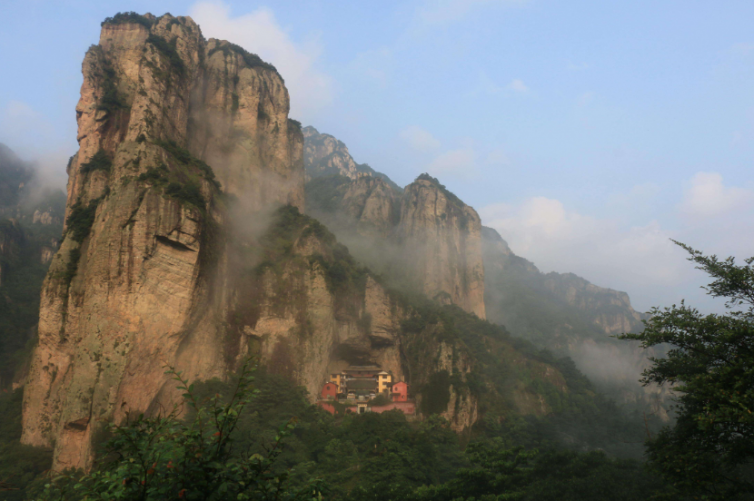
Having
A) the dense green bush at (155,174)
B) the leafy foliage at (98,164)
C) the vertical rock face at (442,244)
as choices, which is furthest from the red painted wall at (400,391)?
the leafy foliage at (98,164)

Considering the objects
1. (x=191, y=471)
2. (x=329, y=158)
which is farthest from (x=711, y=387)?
(x=329, y=158)

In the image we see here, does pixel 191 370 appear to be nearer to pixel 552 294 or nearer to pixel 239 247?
pixel 239 247

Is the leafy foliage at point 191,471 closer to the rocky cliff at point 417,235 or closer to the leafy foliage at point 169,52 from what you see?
the leafy foliage at point 169,52

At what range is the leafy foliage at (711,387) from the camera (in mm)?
10234

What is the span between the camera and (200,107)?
1887 inches

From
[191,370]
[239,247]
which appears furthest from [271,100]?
[191,370]

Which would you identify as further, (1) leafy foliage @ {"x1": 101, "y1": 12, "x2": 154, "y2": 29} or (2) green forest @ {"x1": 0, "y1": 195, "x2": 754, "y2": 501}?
(1) leafy foliage @ {"x1": 101, "y1": 12, "x2": 154, "y2": 29}

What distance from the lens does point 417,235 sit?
Result: 75.7 metres

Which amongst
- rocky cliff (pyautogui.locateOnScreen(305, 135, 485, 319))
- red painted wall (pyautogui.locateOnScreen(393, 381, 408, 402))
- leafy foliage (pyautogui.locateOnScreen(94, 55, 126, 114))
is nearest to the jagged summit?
rocky cliff (pyautogui.locateOnScreen(305, 135, 485, 319))

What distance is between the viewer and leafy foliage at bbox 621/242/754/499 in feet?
33.6

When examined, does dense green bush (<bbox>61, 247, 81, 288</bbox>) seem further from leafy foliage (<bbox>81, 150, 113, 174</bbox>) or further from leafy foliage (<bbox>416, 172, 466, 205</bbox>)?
leafy foliage (<bbox>416, 172, 466, 205</bbox>)

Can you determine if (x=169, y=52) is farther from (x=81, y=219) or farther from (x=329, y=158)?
(x=329, y=158)

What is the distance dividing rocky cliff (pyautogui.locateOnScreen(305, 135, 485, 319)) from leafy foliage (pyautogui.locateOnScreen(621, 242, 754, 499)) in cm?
5647

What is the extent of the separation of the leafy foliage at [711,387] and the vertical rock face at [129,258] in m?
20.4
